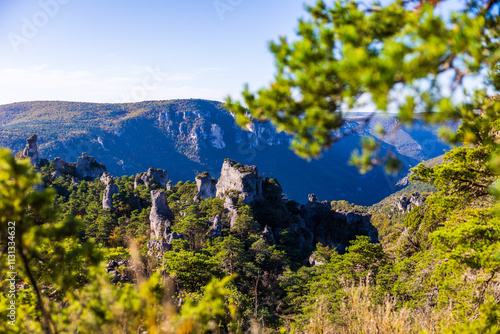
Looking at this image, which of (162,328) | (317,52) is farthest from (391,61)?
(162,328)

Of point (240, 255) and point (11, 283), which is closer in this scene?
point (11, 283)

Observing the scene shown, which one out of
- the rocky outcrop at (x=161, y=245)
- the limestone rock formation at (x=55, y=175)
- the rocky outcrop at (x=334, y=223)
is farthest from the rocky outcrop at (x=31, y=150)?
the rocky outcrop at (x=334, y=223)

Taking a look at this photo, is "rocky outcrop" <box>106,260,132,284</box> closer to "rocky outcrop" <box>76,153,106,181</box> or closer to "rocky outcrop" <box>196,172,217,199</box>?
"rocky outcrop" <box>196,172,217,199</box>

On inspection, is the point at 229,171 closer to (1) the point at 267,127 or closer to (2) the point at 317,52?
(2) the point at 317,52
